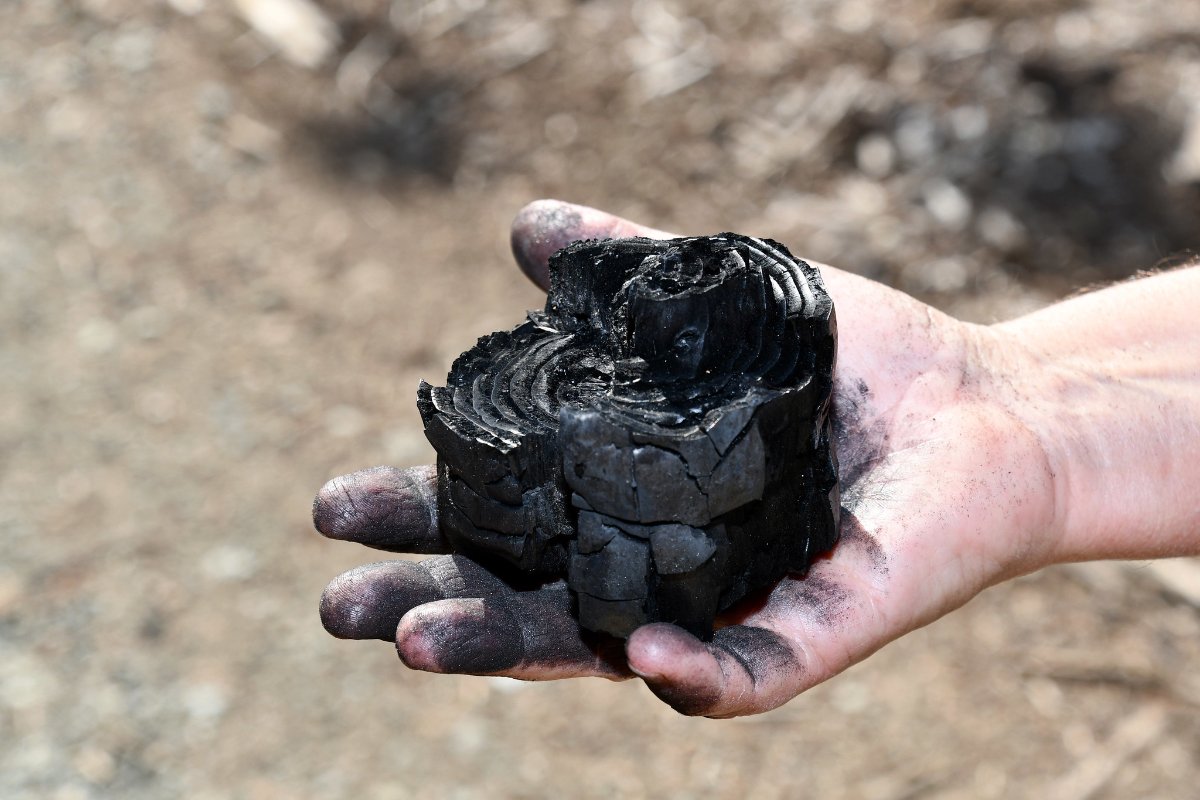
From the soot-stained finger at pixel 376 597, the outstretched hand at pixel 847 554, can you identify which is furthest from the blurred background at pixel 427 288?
the soot-stained finger at pixel 376 597

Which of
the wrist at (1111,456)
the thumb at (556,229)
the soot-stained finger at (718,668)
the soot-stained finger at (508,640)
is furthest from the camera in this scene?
the thumb at (556,229)

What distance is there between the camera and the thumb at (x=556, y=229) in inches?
123

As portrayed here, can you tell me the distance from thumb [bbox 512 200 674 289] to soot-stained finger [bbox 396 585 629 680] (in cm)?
94

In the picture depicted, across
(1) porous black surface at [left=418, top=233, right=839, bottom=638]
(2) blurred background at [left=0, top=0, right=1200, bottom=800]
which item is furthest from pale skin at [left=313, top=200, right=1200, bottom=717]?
(2) blurred background at [left=0, top=0, right=1200, bottom=800]

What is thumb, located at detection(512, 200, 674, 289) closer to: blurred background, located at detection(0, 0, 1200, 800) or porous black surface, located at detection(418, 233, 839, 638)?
porous black surface, located at detection(418, 233, 839, 638)

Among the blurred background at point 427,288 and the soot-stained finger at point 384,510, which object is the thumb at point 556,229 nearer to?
the soot-stained finger at point 384,510

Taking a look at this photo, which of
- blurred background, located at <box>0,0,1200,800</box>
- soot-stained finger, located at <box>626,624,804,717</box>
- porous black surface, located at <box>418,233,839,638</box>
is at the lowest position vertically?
blurred background, located at <box>0,0,1200,800</box>

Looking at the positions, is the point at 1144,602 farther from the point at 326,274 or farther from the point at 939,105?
the point at 326,274

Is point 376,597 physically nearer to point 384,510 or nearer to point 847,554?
point 384,510

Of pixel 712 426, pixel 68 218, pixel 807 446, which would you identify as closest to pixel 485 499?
pixel 712 426

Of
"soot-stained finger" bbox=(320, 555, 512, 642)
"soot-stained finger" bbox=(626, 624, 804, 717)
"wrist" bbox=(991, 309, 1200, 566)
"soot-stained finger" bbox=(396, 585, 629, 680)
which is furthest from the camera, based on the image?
"wrist" bbox=(991, 309, 1200, 566)

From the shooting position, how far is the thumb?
313 centimetres

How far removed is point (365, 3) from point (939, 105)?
2.85m

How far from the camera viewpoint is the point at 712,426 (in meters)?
2.31
